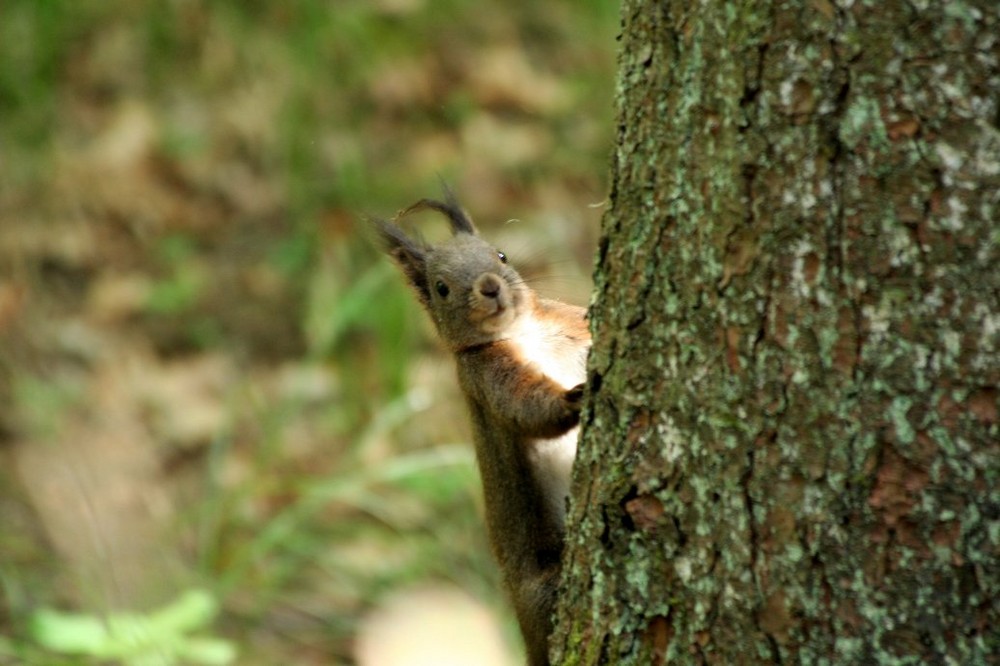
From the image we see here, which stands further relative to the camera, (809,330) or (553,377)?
(553,377)

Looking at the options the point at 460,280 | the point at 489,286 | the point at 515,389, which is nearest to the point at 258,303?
the point at 460,280

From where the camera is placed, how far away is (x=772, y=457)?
1.78m

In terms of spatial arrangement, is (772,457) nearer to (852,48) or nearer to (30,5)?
(852,48)

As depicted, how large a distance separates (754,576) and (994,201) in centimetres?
62

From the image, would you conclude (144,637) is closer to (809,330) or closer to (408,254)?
(408,254)

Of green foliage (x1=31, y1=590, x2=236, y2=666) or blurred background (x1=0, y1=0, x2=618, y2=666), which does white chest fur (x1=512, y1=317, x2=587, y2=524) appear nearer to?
blurred background (x1=0, y1=0, x2=618, y2=666)

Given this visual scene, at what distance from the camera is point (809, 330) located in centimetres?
172

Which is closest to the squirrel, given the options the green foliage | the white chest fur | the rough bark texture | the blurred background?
the white chest fur

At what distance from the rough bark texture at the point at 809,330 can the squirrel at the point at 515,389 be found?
0.77 meters

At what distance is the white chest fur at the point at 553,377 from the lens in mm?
2912

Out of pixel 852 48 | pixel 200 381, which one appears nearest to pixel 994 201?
pixel 852 48

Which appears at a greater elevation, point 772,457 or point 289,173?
point 289,173

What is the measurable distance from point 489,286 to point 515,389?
1.12 feet

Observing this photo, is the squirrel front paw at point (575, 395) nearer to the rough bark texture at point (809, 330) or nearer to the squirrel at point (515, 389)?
the squirrel at point (515, 389)
